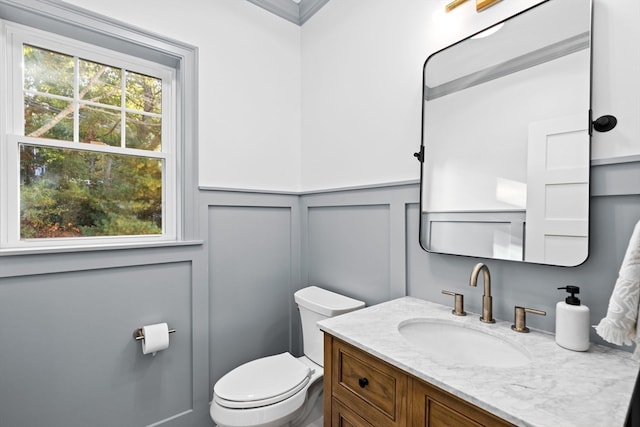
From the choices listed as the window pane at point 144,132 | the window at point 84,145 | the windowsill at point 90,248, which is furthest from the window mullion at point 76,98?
the windowsill at point 90,248

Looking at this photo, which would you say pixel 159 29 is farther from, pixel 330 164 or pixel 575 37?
pixel 575 37

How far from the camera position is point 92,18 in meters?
1.45

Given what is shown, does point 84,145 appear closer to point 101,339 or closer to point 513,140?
point 101,339

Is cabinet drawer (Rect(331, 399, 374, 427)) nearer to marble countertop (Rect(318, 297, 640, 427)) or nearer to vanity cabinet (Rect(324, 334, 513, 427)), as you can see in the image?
vanity cabinet (Rect(324, 334, 513, 427))

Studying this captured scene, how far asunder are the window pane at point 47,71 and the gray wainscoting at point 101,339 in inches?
31.0

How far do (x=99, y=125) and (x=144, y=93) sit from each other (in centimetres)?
30

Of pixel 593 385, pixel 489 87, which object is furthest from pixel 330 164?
pixel 593 385

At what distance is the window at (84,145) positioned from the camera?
1.39 metres

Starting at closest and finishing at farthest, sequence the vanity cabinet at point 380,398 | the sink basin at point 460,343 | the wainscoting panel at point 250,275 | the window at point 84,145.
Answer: the vanity cabinet at point 380,398
the sink basin at point 460,343
the window at point 84,145
the wainscoting panel at point 250,275

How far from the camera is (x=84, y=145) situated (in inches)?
59.4

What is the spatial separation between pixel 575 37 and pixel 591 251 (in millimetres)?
681

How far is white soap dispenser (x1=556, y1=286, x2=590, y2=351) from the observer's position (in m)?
0.89

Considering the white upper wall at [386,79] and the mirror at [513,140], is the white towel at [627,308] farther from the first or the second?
the white upper wall at [386,79]

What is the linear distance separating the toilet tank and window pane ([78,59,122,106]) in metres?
1.46
